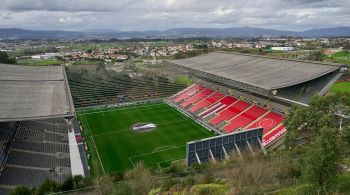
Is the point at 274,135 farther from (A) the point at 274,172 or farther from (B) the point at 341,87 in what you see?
(B) the point at 341,87

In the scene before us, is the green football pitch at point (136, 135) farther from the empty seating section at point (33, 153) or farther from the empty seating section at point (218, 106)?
the empty seating section at point (33, 153)

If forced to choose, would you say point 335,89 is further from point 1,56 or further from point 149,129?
point 1,56

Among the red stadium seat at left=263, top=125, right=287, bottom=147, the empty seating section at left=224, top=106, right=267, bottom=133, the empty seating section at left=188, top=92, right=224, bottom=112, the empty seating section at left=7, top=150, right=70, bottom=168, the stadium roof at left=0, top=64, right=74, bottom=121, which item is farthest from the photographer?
the empty seating section at left=188, top=92, right=224, bottom=112

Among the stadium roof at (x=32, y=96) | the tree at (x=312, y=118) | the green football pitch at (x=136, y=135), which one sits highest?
the stadium roof at (x=32, y=96)

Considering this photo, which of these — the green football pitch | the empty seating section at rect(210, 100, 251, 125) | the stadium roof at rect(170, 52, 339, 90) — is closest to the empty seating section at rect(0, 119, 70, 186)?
the green football pitch

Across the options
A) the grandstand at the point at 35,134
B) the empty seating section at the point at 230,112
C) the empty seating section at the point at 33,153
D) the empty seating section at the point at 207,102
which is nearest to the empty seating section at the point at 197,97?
the empty seating section at the point at 207,102

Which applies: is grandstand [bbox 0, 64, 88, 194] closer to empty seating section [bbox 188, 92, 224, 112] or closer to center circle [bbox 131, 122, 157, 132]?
center circle [bbox 131, 122, 157, 132]

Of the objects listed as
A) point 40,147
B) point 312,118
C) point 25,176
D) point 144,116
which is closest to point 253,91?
point 312,118
